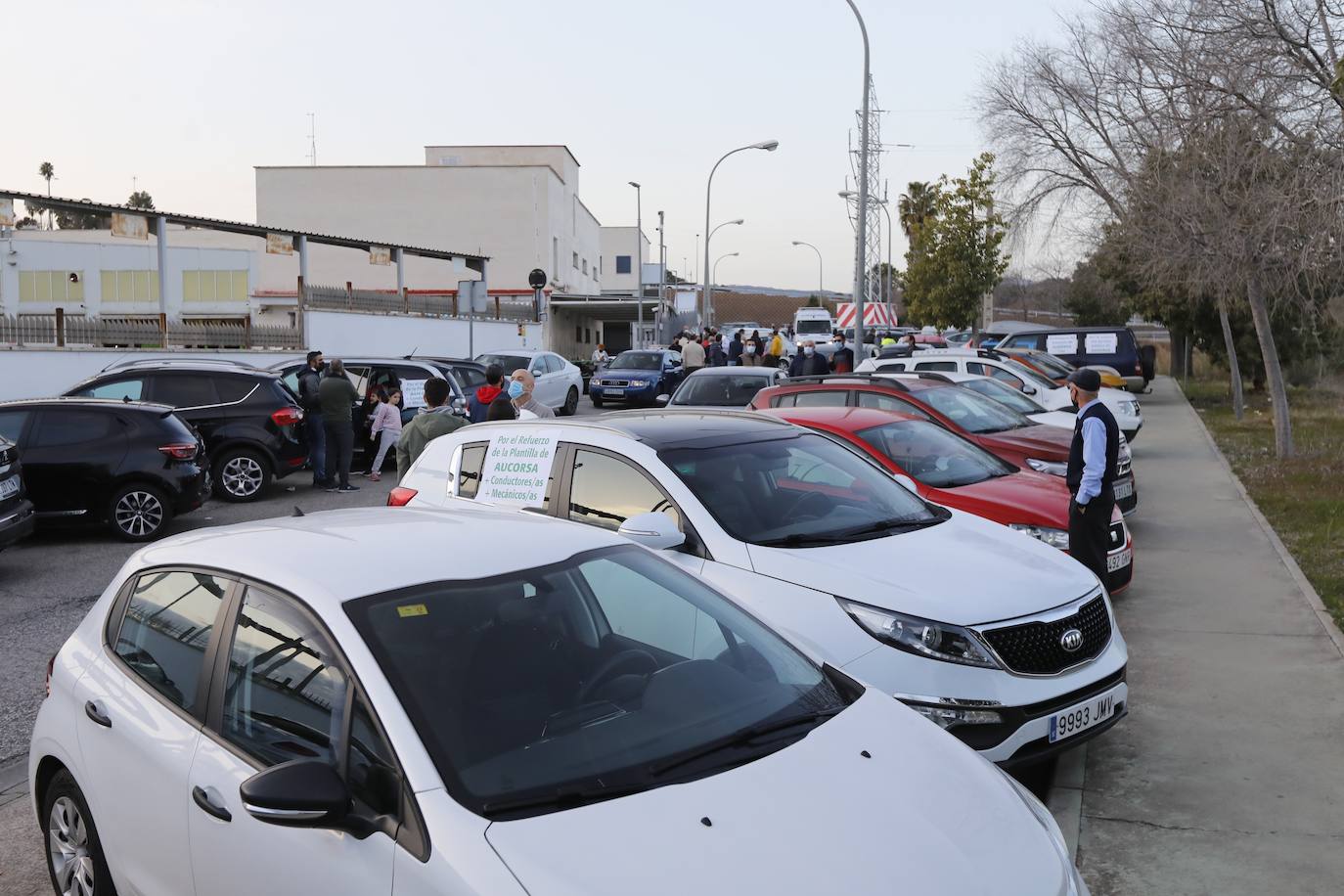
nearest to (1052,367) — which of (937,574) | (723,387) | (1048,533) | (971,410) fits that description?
(723,387)

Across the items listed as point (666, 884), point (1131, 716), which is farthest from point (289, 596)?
point (1131, 716)

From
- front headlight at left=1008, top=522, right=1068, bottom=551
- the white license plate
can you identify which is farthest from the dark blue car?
the white license plate

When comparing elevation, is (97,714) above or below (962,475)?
below

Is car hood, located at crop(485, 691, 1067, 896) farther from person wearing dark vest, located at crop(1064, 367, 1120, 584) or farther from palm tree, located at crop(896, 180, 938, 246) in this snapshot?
palm tree, located at crop(896, 180, 938, 246)

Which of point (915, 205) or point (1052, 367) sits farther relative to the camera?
point (915, 205)

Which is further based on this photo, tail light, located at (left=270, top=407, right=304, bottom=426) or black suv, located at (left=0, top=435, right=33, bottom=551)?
tail light, located at (left=270, top=407, right=304, bottom=426)

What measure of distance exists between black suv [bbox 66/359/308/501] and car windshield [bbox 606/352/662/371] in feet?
50.8

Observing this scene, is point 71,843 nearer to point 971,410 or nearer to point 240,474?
point 971,410

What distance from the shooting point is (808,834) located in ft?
8.91

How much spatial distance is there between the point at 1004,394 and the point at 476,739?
43.7ft

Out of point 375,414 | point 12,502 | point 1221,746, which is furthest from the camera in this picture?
point 375,414

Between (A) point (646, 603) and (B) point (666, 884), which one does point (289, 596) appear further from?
(B) point (666, 884)

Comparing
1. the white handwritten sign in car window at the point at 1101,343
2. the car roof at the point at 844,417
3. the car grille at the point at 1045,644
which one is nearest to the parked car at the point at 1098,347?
the white handwritten sign in car window at the point at 1101,343

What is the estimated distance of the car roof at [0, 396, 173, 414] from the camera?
12070 mm
